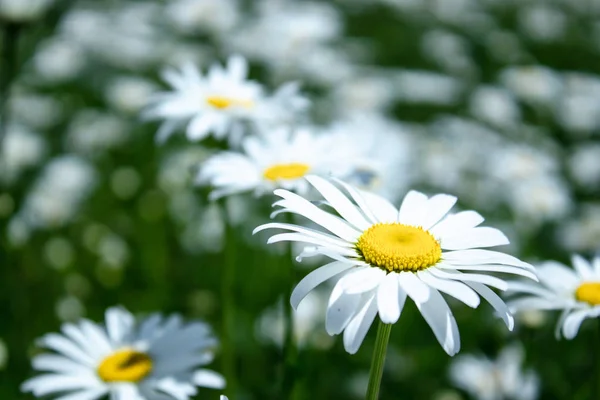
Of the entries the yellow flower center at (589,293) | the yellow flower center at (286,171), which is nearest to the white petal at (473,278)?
the yellow flower center at (589,293)

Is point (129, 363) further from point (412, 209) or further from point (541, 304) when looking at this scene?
point (541, 304)

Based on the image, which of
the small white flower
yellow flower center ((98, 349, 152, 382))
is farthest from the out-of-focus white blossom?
yellow flower center ((98, 349, 152, 382))

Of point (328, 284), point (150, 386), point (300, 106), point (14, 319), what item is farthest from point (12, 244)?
point (150, 386)

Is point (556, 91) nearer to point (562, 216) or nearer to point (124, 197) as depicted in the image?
point (562, 216)

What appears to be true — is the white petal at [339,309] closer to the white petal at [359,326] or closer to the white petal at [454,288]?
the white petal at [359,326]

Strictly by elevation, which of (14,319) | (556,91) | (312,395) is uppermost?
(556,91)

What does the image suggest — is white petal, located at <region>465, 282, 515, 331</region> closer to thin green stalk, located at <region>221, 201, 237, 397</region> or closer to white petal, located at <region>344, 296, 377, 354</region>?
white petal, located at <region>344, 296, 377, 354</region>
